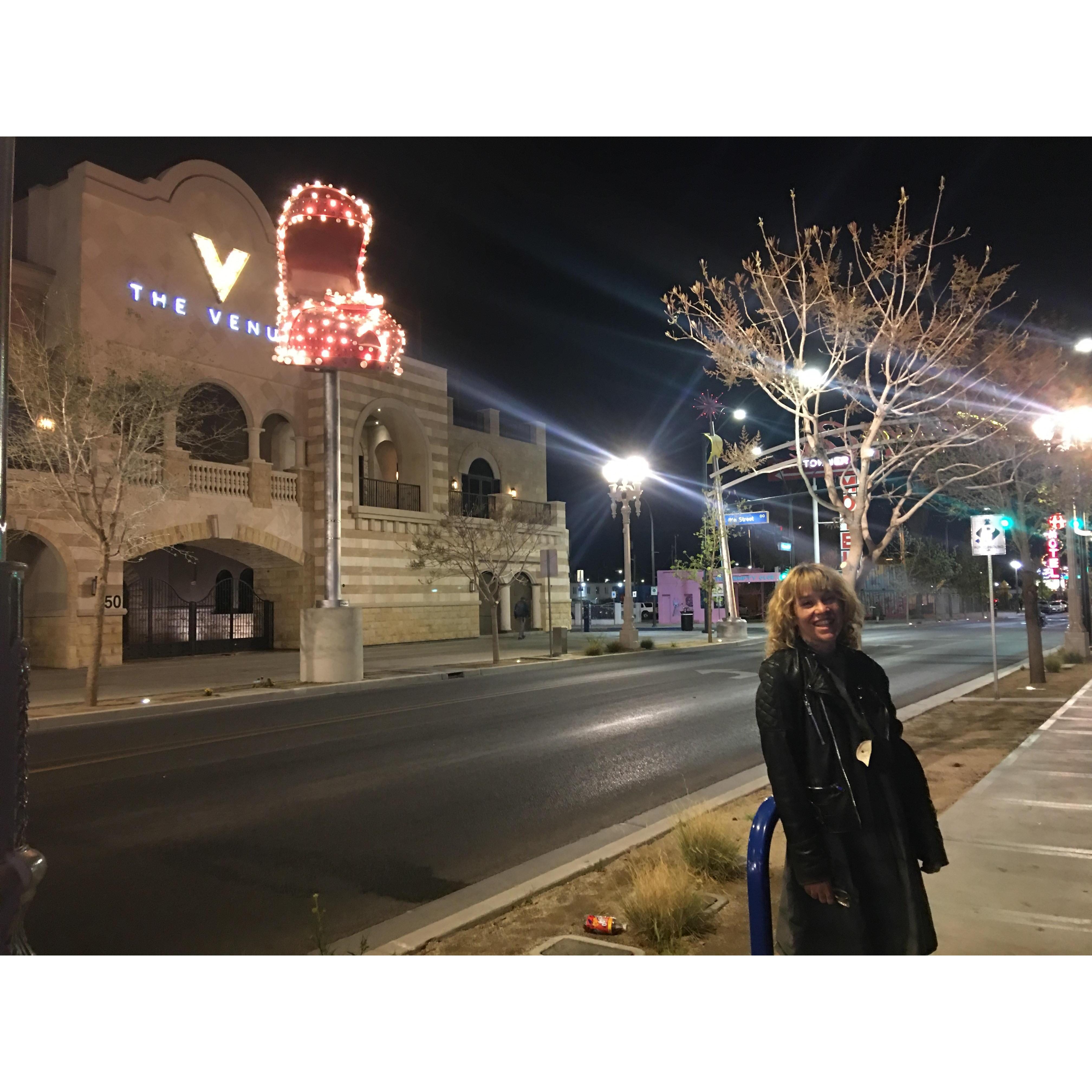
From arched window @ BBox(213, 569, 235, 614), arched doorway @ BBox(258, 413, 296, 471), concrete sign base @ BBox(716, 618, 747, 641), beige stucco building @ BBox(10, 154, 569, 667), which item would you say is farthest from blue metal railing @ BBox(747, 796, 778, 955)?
concrete sign base @ BBox(716, 618, 747, 641)

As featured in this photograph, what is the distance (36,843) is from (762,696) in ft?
19.7

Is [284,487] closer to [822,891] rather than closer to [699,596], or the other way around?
[822,891]

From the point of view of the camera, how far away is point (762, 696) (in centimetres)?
299

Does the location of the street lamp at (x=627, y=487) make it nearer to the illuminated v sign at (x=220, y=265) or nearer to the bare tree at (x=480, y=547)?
the bare tree at (x=480, y=547)

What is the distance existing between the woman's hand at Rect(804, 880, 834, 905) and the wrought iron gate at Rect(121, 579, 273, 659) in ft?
72.8

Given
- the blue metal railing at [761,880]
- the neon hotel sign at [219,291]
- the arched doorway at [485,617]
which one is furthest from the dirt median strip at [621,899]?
the arched doorway at [485,617]

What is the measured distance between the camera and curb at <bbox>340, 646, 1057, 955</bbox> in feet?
14.4

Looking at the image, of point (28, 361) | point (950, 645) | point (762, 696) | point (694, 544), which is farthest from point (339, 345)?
point (694, 544)

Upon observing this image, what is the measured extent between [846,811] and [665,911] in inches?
67.3

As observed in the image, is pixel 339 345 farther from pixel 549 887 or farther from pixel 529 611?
pixel 529 611

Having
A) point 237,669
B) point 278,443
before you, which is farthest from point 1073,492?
point 278,443

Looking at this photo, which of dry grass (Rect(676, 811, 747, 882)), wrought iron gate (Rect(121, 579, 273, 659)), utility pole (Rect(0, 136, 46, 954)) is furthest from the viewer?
wrought iron gate (Rect(121, 579, 273, 659))

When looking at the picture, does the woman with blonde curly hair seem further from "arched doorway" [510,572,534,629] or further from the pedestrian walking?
"arched doorway" [510,572,534,629]

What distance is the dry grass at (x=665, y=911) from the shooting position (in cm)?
420
